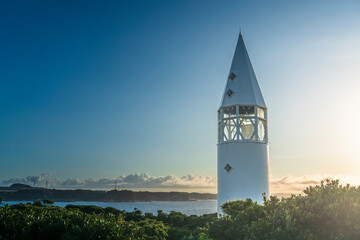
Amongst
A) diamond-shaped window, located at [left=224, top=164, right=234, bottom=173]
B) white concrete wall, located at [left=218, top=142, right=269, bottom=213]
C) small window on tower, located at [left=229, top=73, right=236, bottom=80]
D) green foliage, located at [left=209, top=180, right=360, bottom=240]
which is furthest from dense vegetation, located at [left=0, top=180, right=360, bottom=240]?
small window on tower, located at [left=229, top=73, right=236, bottom=80]

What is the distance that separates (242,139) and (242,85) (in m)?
4.70

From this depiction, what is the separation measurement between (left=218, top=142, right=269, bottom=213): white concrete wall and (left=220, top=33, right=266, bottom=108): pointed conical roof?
3.63 meters

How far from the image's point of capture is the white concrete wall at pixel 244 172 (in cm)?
2350

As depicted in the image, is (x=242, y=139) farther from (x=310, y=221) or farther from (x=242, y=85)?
(x=310, y=221)

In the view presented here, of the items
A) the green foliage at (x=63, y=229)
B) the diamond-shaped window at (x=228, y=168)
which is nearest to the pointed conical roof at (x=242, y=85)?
the diamond-shaped window at (x=228, y=168)

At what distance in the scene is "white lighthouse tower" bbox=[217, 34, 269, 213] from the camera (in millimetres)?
23656

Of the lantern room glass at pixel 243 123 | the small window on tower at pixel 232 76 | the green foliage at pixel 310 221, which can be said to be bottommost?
the green foliage at pixel 310 221

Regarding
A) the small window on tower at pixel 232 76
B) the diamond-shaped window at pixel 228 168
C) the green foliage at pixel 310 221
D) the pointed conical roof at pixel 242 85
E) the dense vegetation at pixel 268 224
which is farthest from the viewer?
the small window on tower at pixel 232 76

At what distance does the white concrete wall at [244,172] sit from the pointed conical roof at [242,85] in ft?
11.9

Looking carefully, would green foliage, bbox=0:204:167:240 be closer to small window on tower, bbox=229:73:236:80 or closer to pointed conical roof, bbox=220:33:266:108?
pointed conical roof, bbox=220:33:266:108

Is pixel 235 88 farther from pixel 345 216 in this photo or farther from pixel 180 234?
pixel 345 216

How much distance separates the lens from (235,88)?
25.8 m

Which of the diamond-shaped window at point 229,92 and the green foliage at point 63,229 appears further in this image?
the diamond-shaped window at point 229,92

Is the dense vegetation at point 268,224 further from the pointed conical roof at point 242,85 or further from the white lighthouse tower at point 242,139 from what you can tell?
the pointed conical roof at point 242,85
